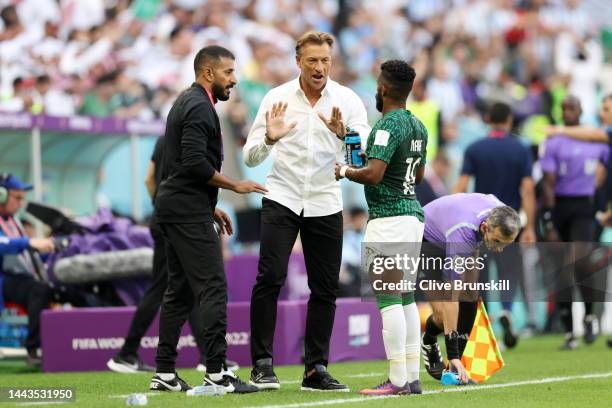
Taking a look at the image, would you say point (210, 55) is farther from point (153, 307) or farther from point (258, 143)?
point (153, 307)

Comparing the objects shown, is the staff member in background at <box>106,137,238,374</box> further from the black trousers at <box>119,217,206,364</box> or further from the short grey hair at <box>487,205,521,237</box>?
the short grey hair at <box>487,205,521,237</box>

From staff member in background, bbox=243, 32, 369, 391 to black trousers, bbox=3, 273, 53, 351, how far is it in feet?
11.7

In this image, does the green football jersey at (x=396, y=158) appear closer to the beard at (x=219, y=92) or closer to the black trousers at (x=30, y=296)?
the beard at (x=219, y=92)

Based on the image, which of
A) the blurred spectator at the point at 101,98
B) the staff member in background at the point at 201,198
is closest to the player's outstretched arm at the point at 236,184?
the staff member in background at the point at 201,198

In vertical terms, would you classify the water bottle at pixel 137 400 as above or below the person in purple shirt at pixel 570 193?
below

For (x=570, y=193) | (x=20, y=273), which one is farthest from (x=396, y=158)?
(x=570, y=193)

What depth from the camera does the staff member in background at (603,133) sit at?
12305 millimetres

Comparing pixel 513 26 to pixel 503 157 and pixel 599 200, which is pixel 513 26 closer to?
pixel 599 200

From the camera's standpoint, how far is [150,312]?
33.1 ft

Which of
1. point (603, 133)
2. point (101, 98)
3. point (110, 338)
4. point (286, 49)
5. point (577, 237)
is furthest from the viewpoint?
point (286, 49)

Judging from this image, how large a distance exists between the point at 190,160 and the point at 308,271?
1.15 metres

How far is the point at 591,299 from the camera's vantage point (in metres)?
12.6

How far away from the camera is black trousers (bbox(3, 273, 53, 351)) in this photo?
1110 centimetres

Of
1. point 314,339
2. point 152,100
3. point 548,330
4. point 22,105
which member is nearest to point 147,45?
point 152,100
